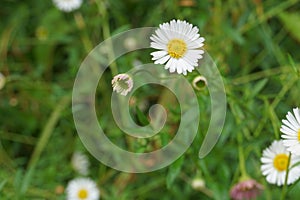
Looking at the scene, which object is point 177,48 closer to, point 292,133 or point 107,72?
point 292,133

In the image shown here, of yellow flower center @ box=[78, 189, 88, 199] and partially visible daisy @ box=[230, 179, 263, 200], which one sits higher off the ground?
yellow flower center @ box=[78, 189, 88, 199]

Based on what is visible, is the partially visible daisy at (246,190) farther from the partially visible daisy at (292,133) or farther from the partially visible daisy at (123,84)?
the partially visible daisy at (123,84)

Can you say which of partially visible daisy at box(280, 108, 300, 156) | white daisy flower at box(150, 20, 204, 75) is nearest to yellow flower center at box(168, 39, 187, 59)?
white daisy flower at box(150, 20, 204, 75)

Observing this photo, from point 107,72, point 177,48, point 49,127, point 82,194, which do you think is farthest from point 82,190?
point 177,48

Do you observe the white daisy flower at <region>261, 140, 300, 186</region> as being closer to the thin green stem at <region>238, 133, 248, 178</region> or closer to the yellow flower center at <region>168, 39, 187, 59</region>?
the thin green stem at <region>238, 133, 248, 178</region>

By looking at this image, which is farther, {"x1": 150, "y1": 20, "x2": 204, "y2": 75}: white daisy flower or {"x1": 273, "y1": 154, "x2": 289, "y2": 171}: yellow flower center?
{"x1": 273, "y1": 154, "x2": 289, "y2": 171}: yellow flower center

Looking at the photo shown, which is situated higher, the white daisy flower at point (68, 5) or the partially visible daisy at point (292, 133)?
the white daisy flower at point (68, 5)

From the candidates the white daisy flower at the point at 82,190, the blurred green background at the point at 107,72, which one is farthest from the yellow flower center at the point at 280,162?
the white daisy flower at the point at 82,190
